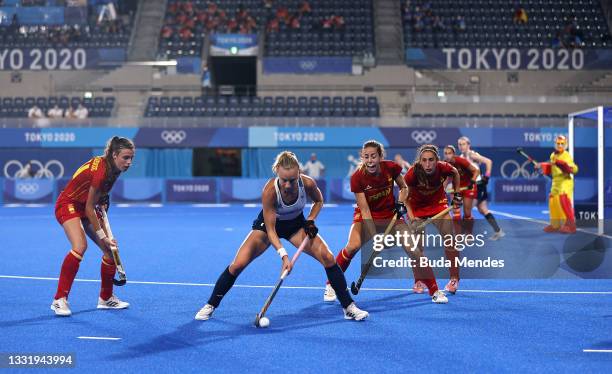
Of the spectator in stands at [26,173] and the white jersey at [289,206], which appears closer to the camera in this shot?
the white jersey at [289,206]

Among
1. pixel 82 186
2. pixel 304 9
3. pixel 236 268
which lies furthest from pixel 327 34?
pixel 236 268

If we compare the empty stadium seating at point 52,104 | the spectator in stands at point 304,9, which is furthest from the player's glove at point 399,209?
the spectator in stands at point 304,9

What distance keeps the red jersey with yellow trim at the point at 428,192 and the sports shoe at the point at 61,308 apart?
413cm

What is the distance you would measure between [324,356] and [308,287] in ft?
11.6

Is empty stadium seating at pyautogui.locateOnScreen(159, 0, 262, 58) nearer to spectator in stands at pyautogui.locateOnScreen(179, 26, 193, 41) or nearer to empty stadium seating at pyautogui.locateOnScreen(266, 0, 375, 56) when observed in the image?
spectator in stands at pyautogui.locateOnScreen(179, 26, 193, 41)

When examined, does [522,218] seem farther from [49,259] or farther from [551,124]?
[49,259]

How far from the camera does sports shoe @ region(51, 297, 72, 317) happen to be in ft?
24.7

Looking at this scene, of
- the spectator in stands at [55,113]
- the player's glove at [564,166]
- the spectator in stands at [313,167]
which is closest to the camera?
the player's glove at [564,166]

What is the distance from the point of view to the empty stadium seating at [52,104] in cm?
3344

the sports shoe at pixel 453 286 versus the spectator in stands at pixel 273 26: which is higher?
the spectator in stands at pixel 273 26

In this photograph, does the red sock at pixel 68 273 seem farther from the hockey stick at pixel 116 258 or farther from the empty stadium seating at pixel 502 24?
the empty stadium seating at pixel 502 24

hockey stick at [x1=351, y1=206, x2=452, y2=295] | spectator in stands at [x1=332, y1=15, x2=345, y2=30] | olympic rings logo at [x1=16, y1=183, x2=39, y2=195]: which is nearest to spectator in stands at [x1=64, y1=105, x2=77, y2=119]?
olympic rings logo at [x1=16, y1=183, x2=39, y2=195]

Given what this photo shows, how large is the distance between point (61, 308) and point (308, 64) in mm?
29633

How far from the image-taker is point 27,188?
1147 inches
